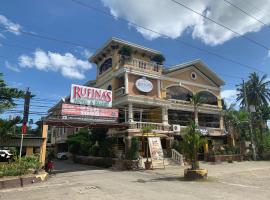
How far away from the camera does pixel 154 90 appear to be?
97.7 feet

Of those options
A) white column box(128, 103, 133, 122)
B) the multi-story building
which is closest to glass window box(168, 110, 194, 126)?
the multi-story building

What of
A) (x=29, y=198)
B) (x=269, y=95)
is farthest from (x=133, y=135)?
(x=269, y=95)

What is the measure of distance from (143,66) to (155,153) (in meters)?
10.8

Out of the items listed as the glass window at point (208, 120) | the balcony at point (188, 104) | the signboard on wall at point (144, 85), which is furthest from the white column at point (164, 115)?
the glass window at point (208, 120)

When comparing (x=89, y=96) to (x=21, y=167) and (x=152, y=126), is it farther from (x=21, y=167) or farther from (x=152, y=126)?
(x=21, y=167)

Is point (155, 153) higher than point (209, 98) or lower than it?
lower

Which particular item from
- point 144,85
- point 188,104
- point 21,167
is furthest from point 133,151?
point 188,104

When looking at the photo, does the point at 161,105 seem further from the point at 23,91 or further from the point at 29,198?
the point at 29,198

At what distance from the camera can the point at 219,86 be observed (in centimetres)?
3716

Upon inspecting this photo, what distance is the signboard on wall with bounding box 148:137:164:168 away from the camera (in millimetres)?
23078

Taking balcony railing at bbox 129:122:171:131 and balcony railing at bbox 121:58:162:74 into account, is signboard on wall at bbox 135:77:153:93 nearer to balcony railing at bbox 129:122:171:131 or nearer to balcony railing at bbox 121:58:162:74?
balcony railing at bbox 121:58:162:74

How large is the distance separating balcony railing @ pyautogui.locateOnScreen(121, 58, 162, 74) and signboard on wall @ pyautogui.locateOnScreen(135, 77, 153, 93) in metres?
1.27

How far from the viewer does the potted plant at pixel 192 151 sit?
619 inches

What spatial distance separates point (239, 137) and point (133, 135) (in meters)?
19.6
